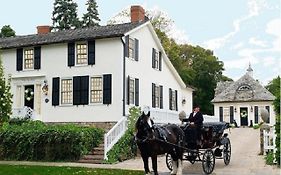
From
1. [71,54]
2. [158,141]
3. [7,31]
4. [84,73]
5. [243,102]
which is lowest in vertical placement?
[158,141]

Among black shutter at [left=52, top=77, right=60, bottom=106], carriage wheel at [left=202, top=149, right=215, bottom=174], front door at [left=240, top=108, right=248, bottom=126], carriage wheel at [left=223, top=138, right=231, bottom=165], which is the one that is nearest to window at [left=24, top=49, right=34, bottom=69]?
black shutter at [left=52, top=77, right=60, bottom=106]

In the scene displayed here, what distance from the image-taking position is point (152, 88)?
30.8 m

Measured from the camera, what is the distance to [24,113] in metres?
27.3

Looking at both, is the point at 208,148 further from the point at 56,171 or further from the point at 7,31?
the point at 7,31

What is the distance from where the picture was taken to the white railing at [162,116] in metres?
24.4

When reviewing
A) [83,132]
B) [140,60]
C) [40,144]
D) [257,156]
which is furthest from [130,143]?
[140,60]

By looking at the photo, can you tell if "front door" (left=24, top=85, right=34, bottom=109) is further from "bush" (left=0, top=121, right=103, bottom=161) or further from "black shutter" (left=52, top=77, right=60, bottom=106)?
"bush" (left=0, top=121, right=103, bottom=161)

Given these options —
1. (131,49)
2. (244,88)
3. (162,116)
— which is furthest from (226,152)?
(244,88)

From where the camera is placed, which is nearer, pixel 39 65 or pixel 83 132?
pixel 83 132

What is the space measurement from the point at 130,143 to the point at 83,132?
2.50 metres

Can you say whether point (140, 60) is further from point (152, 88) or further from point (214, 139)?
point (214, 139)

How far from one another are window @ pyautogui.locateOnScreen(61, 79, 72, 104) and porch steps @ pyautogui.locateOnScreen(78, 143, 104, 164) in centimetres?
683

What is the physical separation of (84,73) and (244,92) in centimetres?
3167

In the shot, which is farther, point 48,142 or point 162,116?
point 162,116
